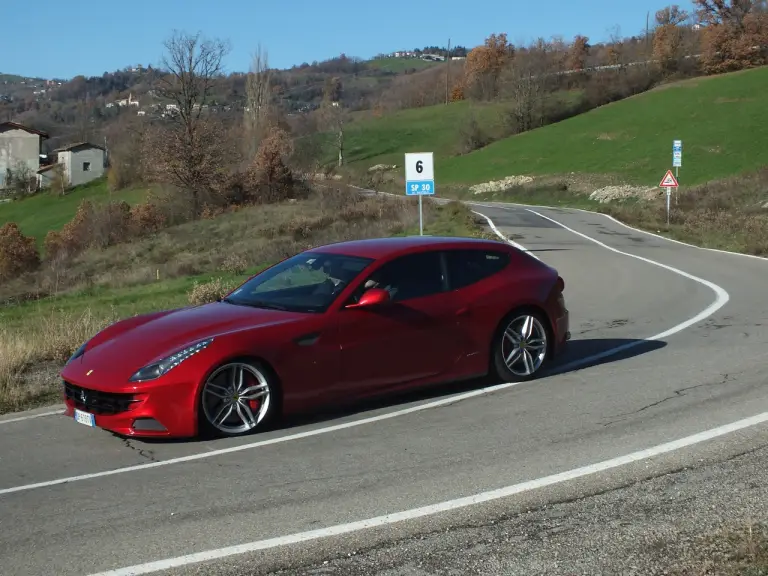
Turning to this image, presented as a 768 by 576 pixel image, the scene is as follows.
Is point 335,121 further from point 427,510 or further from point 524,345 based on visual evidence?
point 427,510

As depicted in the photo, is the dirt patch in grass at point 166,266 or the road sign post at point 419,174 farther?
the road sign post at point 419,174

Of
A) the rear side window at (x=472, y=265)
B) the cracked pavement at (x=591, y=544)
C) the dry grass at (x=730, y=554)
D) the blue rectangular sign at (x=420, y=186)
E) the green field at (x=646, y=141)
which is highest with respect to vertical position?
the green field at (x=646, y=141)

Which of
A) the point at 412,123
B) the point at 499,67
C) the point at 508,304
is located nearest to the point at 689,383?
the point at 508,304

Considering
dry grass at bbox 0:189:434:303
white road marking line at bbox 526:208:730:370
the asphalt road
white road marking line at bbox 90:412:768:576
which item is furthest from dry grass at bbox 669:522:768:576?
dry grass at bbox 0:189:434:303

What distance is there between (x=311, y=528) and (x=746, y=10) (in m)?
96.7

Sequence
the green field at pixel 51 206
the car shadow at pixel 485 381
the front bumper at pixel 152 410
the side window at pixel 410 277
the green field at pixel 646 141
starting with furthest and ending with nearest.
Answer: the green field at pixel 51 206 → the green field at pixel 646 141 → the side window at pixel 410 277 → the car shadow at pixel 485 381 → the front bumper at pixel 152 410

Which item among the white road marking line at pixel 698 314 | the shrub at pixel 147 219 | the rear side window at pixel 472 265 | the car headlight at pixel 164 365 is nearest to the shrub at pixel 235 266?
the white road marking line at pixel 698 314

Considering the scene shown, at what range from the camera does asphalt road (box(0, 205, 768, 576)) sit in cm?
509

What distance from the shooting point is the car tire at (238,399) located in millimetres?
7109

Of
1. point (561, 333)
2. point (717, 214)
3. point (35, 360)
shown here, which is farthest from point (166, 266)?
point (561, 333)

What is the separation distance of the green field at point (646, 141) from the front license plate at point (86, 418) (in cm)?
5268

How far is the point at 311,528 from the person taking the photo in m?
5.14

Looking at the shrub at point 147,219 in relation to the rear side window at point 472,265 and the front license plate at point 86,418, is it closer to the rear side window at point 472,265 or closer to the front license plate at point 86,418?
the rear side window at point 472,265

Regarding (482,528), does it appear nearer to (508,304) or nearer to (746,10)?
(508,304)
